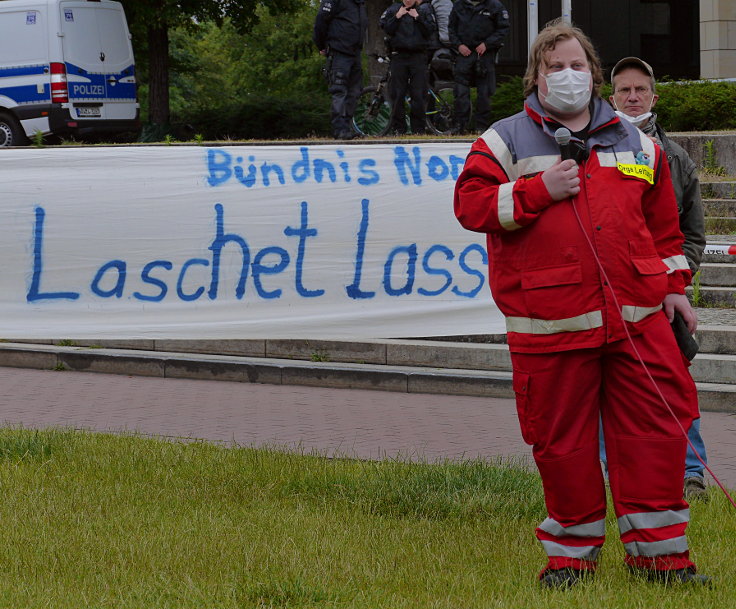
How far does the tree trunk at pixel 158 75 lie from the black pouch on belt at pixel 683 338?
67.1 feet

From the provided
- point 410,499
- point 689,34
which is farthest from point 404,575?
point 689,34

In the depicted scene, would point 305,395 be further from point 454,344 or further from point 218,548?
point 218,548

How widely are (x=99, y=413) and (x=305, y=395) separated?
57.0 inches

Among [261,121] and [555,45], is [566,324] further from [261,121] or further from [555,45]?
[261,121]

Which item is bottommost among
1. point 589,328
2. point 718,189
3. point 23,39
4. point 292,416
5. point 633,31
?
point 292,416

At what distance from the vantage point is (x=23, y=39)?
70.5 feet

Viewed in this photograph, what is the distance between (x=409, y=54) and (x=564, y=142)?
11954mm

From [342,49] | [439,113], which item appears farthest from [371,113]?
[342,49]

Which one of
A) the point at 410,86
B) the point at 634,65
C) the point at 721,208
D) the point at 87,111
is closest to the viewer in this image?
the point at 634,65

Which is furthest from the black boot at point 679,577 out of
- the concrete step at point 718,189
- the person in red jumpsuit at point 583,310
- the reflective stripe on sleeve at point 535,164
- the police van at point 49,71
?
the police van at point 49,71

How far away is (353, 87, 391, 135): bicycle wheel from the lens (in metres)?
18.1

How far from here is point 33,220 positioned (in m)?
9.06

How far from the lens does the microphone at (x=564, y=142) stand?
178 inches

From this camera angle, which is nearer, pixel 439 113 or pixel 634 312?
pixel 634 312
